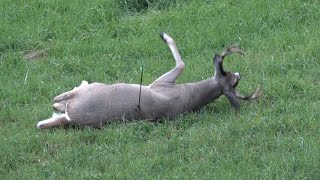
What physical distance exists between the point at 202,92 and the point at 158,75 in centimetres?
105

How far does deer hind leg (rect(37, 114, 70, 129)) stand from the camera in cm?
938

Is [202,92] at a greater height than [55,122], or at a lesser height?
greater

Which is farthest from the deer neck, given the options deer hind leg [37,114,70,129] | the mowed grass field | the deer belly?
deer hind leg [37,114,70,129]

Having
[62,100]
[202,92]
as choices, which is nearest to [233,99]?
[202,92]

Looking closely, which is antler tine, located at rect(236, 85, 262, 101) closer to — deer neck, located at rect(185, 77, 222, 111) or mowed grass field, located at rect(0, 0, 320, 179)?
mowed grass field, located at rect(0, 0, 320, 179)

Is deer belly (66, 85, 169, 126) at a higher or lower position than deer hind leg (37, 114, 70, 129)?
higher

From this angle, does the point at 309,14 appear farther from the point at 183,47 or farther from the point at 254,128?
the point at 254,128

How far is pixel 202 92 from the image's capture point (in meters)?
10.0

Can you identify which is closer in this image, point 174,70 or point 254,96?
point 254,96

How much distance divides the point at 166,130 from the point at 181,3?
13.3 feet

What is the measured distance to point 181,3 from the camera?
12.9 metres

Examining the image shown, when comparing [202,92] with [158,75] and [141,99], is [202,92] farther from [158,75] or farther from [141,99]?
[158,75]

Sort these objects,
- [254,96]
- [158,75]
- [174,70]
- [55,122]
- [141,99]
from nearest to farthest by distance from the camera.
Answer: [55,122] < [141,99] < [254,96] < [174,70] < [158,75]

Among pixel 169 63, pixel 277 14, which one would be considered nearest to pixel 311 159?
pixel 169 63
